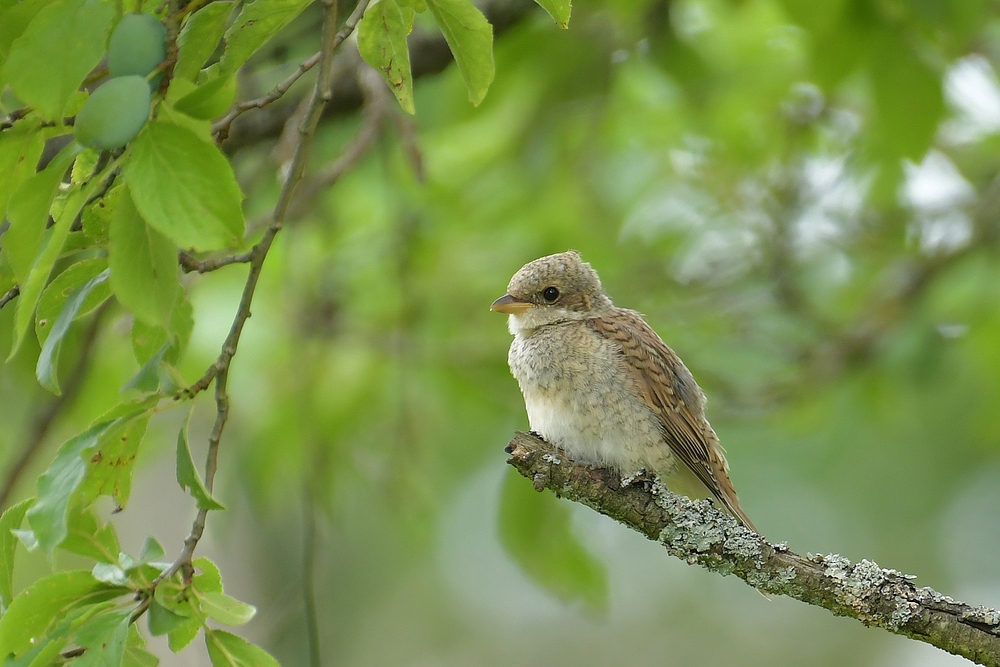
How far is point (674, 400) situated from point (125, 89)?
264 cm

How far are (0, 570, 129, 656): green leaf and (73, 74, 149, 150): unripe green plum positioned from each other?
826 millimetres

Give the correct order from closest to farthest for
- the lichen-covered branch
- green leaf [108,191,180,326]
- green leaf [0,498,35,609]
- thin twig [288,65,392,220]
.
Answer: green leaf [108,191,180,326], green leaf [0,498,35,609], the lichen-covered branch, thin twig [288,65,392,220]

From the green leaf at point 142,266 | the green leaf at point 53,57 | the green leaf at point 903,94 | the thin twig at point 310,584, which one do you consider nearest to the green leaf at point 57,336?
the green leaf at point 142,266

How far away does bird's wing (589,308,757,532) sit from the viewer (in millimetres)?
3828

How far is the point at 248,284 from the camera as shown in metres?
2.09

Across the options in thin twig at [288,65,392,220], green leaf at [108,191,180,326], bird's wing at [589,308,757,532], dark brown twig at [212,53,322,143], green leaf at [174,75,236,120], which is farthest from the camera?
thin twig at [288,65,392,220]

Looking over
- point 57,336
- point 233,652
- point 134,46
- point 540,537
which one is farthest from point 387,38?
point 540,537

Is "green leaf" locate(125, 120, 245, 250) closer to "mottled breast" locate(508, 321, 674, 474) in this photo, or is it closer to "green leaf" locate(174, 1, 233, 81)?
"green leaf" locate(174, 1, 233, 81)

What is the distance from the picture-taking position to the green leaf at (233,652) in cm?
206

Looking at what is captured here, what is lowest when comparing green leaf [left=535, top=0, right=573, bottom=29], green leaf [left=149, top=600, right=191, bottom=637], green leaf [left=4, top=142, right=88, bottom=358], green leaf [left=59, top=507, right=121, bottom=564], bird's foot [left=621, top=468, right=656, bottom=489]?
bird's foot [left=621, top=468, right=656, bottom=489]

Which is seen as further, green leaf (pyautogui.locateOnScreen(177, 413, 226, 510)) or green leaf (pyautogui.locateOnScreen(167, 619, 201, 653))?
green leaf (pyautogui.locateOnScreen(167, 619, 201, 653))

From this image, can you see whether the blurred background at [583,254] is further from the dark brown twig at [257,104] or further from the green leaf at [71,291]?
the green leaf at [71,291]

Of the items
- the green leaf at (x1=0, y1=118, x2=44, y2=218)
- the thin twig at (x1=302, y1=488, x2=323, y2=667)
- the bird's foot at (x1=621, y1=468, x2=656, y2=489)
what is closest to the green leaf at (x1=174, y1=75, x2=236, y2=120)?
the green leaf at (x1=0, y1=118, x2=44, y2=218)

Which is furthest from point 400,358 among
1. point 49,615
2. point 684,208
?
point 49,615
